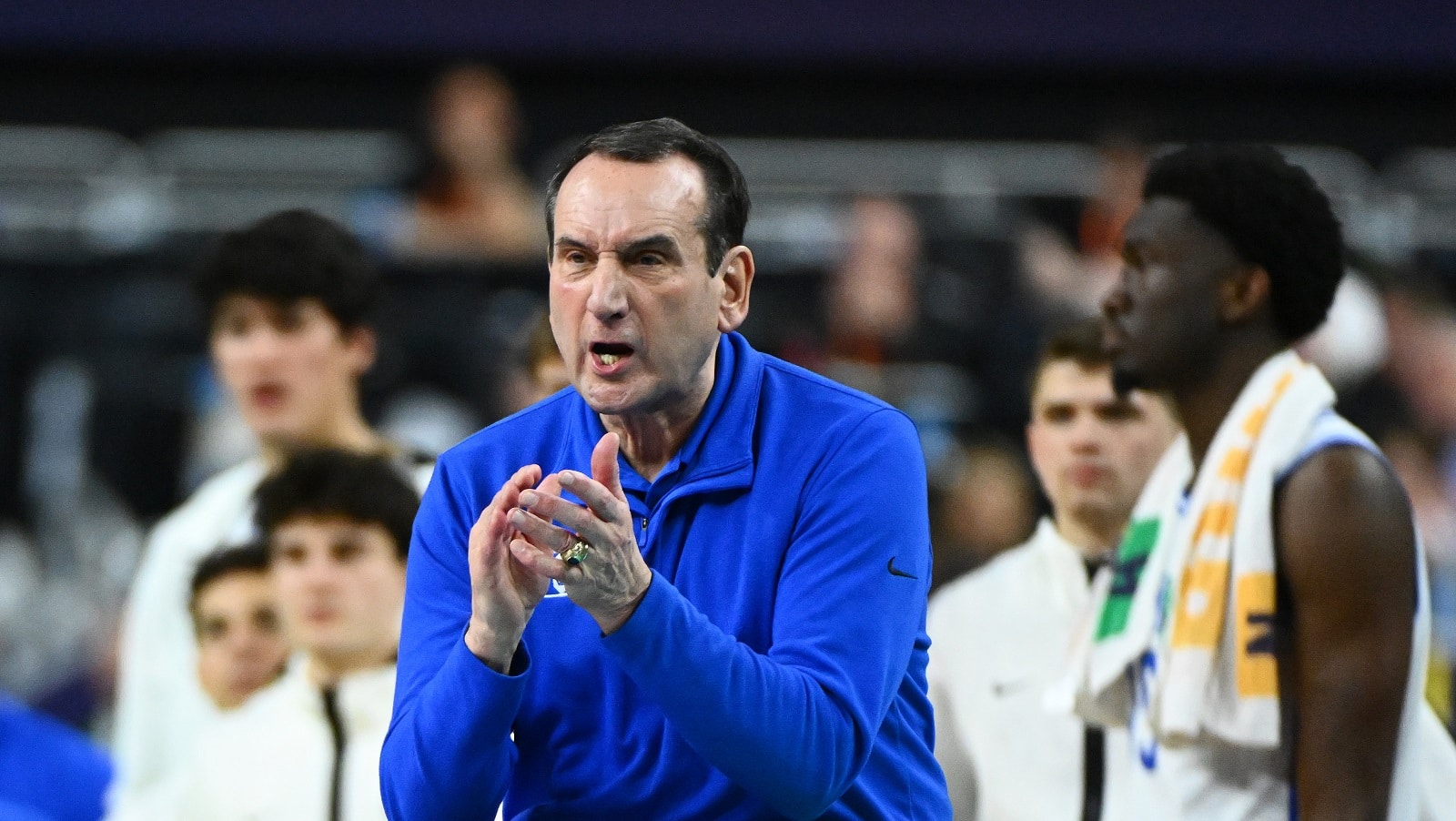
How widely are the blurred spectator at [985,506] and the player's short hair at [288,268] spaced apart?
129 inches

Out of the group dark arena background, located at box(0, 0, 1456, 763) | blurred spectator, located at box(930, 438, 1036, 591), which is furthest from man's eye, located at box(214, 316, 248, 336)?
blurred spectator, located at box(930, 438, 1036, 591)

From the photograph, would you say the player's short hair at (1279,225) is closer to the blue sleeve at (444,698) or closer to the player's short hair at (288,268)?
the blue sleeve at (444,698)

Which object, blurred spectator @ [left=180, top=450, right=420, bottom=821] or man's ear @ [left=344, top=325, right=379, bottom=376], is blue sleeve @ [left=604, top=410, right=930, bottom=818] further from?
man's ear @ [left=344, top=325, right=379, bottom=376]

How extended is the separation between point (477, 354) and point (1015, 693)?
5.31m

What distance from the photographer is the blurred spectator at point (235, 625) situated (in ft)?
15.5

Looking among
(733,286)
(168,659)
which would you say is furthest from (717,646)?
(168,659)

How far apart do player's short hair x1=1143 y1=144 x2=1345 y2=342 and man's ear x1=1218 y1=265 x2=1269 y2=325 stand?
1 cm

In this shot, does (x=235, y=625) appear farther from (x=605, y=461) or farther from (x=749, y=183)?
(x=749, y=183)

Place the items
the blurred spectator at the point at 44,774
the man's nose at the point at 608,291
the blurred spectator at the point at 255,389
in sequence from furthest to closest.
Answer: the blurred spectator at the point at 44,774, the blurred spectator at the point at 255,389, the man's nose at the point at 608,291

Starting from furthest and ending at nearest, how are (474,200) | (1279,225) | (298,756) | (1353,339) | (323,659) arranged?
1. (474,200)
2. (1353,339)
3. (323,659)
4. (298,756)
5. (1279,225)

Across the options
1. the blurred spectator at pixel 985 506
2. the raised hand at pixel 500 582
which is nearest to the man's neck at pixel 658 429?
the raised hand at pixel 500 582

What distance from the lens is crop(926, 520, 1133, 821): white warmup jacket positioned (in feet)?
13.5

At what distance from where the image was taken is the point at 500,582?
7.91 feet

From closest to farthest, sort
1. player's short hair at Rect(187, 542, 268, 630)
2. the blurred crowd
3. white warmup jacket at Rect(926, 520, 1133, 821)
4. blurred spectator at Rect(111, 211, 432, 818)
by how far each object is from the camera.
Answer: white warmup jacket at Rect(926, 520, 1133, 821) → player's short hair at Rect(187, 542, 268, 630) → blurred spectator at Rect(111, 211, 432, 818) → the blurred crowd
